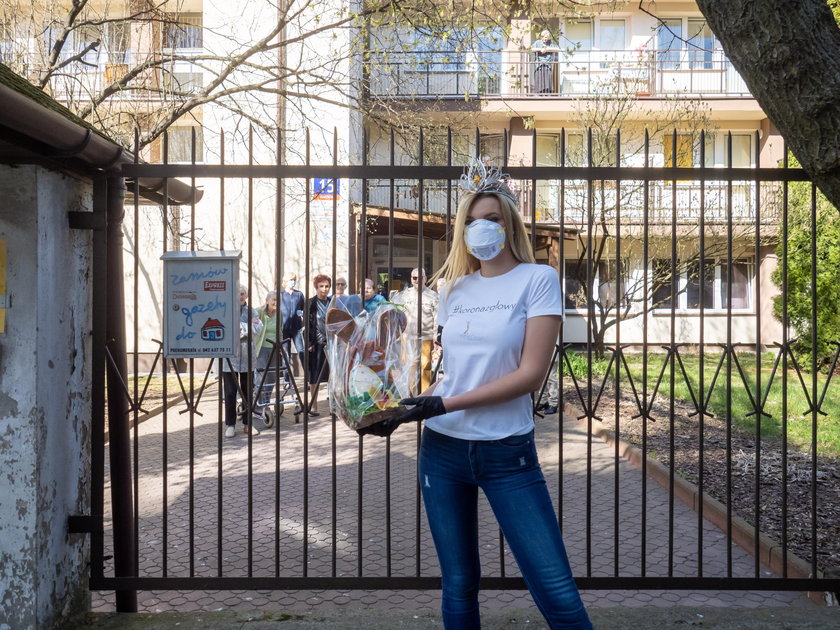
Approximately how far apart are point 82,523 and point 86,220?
1421mm

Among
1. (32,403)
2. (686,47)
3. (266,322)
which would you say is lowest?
(32,403)

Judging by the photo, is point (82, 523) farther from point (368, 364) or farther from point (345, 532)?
point (345, 532)

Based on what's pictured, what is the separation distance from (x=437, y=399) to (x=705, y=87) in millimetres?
21827

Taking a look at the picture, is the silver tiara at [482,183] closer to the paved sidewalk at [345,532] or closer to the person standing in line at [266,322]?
the paved sidewalk at [345,532]

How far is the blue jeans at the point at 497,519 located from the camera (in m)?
2.40

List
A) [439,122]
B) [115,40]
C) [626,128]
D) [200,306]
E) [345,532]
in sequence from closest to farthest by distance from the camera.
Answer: [200,306] → [345,532] → [115,40] → [439,122] → [626,128]

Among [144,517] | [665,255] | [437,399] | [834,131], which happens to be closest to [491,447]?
[437,399]

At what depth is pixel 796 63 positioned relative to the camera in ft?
9.85

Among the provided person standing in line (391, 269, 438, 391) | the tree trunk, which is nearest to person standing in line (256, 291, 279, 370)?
person standing in line (391, 269, 438, 391)

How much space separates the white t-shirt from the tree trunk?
1439 millimetres

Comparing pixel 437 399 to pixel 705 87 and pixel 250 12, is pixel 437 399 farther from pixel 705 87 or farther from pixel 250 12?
pixel 705 87

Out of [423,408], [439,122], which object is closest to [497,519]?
[423,408]

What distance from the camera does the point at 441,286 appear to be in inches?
110

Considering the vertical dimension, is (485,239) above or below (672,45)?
below
